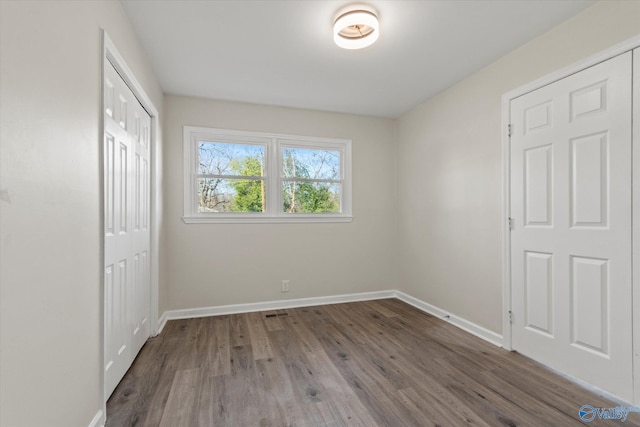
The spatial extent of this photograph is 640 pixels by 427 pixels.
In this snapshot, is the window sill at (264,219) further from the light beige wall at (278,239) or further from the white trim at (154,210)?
the white trim at (154,210)

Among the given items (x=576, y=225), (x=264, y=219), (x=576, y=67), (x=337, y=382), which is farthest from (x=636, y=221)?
(x=264, y=219)

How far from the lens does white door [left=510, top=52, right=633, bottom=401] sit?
5.81 ft

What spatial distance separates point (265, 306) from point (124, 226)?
1.98m

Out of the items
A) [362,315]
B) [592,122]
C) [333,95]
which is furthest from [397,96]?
[362,315]

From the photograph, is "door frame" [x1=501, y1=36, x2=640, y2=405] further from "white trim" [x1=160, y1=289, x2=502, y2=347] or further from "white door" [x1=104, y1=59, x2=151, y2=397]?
"white door" [x1=104, y1=59, x2=151, y2=397]

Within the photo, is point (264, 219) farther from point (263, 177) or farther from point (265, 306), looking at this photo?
point (265, 306)

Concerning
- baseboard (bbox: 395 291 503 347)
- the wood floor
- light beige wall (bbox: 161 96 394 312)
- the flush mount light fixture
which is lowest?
the wood floor

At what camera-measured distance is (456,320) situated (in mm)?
3020

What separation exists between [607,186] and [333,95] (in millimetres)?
2572

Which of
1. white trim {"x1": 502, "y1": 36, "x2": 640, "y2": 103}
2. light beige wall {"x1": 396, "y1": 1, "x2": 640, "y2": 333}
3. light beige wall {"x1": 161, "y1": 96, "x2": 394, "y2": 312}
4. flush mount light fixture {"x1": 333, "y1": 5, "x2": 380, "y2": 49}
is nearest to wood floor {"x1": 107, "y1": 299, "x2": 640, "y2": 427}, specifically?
light beige wall {"x1": 396, "y1": 1, "x2": 640, "y2": 333}

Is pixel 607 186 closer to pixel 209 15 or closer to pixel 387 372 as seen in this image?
pixel 387 372

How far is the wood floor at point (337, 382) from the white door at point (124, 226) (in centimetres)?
24

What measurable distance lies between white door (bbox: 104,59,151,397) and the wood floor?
240 mm

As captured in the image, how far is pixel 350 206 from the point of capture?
3.94m
